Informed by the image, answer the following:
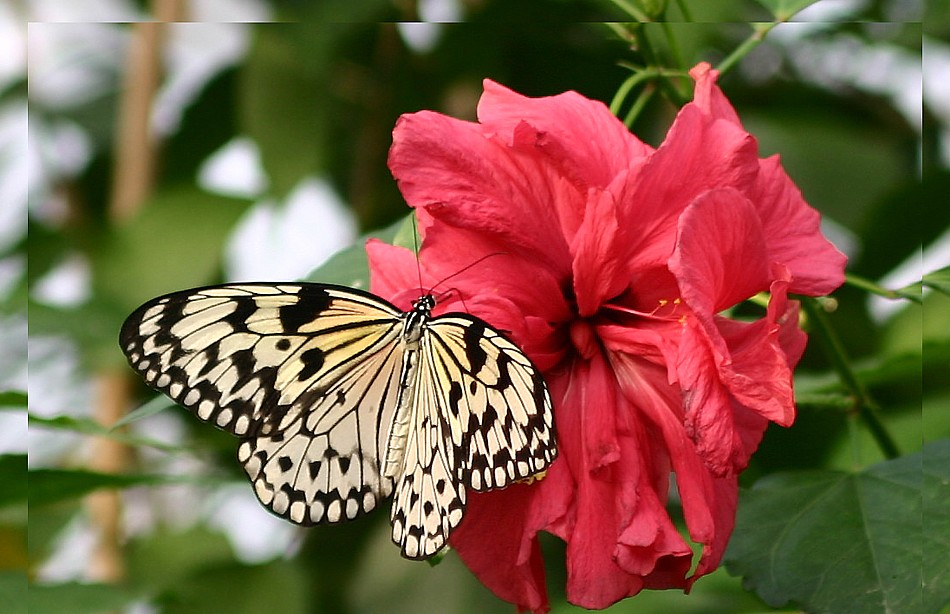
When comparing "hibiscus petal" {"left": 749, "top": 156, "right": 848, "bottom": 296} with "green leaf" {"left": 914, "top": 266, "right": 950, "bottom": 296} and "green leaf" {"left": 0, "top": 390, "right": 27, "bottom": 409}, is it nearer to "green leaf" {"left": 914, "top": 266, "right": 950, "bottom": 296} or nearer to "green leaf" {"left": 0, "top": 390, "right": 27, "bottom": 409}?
"green leaf" {"left": 914, "top": 266, "right": 950, "bottom": 296}

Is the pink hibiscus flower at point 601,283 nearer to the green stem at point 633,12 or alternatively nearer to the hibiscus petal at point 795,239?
the hibiscus petal at point 795,239

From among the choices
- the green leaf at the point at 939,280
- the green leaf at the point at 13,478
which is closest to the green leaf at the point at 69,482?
the green leaf at the point at 13,478

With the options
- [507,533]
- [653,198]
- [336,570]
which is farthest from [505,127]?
[336,570]

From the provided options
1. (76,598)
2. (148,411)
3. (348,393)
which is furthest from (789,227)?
(76,598)

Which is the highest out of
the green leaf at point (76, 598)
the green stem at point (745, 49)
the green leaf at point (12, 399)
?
the green stem at point (745, 49)

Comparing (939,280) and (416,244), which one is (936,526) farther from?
(416,244)

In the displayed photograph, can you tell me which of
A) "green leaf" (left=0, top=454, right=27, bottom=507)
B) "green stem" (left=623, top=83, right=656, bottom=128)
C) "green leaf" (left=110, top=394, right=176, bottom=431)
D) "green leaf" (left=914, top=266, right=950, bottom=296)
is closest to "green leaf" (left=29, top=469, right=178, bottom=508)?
"green leaf" (left=0, top=454, right=27, bottom=507)
